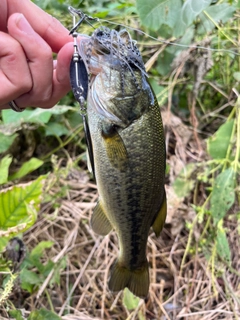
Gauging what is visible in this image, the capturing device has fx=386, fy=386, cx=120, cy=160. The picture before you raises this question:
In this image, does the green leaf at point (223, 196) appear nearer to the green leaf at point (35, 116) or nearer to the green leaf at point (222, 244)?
the green leaf at point (222, 244)

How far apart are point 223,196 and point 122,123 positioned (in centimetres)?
81

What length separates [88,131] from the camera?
1.18 m

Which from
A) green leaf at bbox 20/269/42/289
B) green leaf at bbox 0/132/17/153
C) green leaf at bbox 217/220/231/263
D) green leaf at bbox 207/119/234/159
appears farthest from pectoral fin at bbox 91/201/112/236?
green leaf at bbox 0/132/17/153

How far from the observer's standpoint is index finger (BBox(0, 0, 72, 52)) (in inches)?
45.0

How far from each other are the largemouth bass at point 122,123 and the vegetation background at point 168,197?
1.41ft

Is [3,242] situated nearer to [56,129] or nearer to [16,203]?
[16,203]

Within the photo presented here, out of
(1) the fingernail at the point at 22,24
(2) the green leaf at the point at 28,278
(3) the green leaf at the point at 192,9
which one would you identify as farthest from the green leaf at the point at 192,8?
(2) the green leaf at the point at 28,278

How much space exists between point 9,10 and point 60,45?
0.18m

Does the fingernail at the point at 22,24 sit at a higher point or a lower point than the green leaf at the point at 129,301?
higher

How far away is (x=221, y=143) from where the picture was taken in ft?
6.25

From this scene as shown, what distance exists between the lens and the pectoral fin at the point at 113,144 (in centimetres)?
112

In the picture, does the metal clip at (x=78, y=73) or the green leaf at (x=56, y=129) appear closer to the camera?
the metal clip at (x=78, y=73)

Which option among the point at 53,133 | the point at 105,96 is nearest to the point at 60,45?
the point at 105,96

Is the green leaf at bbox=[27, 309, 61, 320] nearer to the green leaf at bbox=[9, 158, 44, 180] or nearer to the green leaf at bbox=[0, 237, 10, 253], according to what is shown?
the green leaf at bbox=[0, 237, 10, 253]
